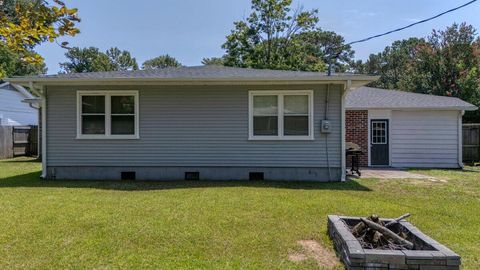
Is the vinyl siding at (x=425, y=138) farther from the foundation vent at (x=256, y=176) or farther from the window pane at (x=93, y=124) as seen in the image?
the window pane at (x=93, y=124)

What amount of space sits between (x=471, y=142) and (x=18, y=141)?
19879 millimetres

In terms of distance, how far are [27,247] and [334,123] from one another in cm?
708

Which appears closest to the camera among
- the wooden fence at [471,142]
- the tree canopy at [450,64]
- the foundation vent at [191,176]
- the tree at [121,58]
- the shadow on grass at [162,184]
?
the shadow on grass at [162,184]

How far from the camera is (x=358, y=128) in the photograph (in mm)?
12664

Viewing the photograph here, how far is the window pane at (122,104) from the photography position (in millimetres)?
9289

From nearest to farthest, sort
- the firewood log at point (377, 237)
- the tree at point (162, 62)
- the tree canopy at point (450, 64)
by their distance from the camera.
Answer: the firewood log at point (377, 237), the tree canopy at point (450, 64), the tree at point (162, 62)

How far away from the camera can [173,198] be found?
667 centimetres

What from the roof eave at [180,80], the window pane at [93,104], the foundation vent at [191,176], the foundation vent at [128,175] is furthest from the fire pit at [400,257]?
the window pane at [93,104]

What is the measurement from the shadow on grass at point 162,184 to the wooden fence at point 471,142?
27.1ft

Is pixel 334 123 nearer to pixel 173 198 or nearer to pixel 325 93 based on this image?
pixel 325 93

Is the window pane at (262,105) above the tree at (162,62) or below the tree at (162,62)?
below

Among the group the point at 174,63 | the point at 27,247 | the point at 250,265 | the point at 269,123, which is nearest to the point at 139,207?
the point at 27,247

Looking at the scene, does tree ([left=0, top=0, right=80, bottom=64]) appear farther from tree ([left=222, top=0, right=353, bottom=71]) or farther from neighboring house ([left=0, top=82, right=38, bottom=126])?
tree ([left=222, top=0, right=353, bottom=71])

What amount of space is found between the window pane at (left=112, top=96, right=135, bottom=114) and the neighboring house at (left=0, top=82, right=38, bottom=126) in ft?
44.3
